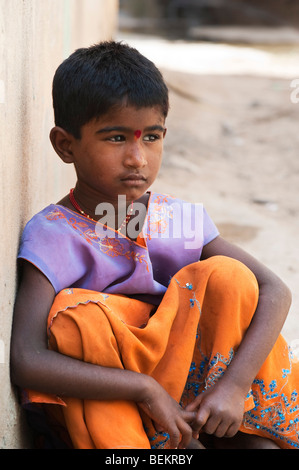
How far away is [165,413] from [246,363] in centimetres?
28

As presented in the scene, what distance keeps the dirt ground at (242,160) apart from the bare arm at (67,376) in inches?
38.7

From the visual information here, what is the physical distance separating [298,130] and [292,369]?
15.1 ft

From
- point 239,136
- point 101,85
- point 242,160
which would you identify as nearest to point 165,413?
point 101,85

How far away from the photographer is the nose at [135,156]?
1.78m

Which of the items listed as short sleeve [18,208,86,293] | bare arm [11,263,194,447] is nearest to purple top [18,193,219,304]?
short sleeve [18,208,86,293]

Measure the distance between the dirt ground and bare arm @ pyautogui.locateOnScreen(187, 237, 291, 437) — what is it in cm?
62

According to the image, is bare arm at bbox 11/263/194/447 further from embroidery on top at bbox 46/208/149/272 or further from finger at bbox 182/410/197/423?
embroidery on top at bbox 46/208/149/272

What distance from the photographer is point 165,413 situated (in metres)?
1.65

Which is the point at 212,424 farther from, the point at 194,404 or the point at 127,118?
the point at 127,118

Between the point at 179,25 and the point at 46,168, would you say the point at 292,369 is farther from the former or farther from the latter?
the point at 179,25

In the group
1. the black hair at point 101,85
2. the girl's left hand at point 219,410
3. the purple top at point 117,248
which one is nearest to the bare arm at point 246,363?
the girl's left hand at point 219,410

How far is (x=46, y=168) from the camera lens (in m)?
2.45

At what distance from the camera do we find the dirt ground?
12.7ft

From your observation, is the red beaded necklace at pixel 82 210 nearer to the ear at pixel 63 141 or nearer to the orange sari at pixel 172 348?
the ear at pixel 63 141
